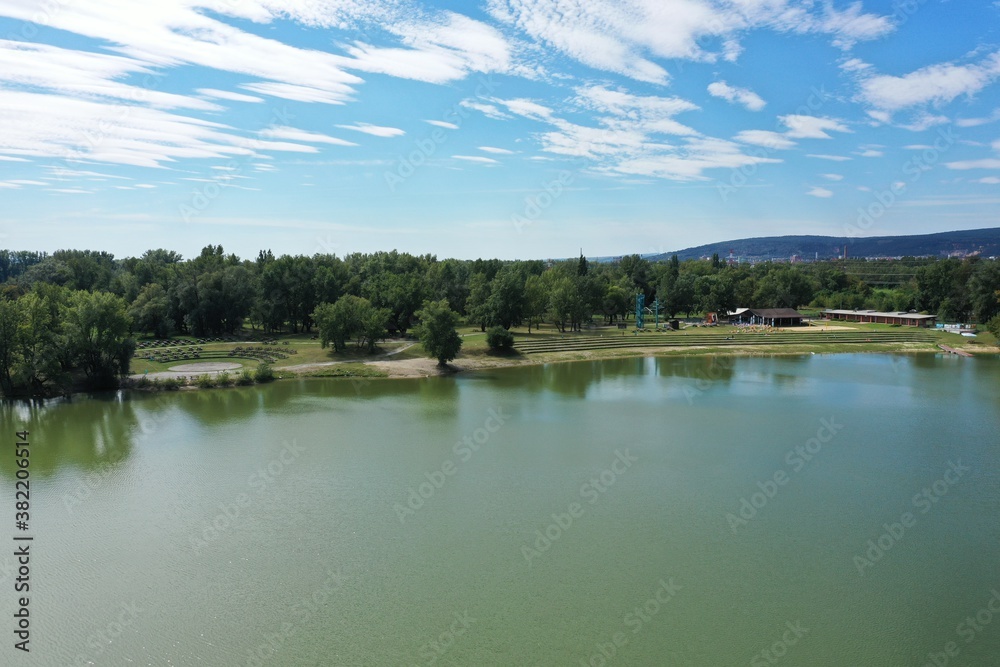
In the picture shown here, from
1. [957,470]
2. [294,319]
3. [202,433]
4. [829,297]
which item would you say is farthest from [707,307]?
[202,433]

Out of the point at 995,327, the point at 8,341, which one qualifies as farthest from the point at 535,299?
the point at 995,327

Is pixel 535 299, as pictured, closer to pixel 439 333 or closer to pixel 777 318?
pixel 439 333

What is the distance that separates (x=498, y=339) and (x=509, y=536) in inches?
1161

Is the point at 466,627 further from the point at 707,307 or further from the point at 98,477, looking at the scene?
the point at 707,307

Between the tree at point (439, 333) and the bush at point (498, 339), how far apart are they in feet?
17.3

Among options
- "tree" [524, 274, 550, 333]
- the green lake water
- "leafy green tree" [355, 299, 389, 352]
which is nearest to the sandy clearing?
the green lake water

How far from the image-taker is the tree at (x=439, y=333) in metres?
38.7

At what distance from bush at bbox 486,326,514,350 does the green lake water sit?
16.5m

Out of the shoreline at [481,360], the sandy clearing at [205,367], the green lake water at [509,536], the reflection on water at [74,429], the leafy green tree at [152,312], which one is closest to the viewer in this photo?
the green lake water at [509,536]

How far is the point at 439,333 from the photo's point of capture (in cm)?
3862

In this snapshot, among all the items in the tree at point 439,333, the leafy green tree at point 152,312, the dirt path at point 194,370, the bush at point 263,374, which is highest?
the leafy green tree at point 152,312

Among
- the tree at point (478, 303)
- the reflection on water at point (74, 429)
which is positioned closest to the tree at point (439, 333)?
the tree at point (478, 303)

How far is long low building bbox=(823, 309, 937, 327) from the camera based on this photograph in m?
63.4

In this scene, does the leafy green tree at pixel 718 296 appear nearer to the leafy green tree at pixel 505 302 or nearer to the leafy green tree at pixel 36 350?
the leafy green tree at pixel 505 302
